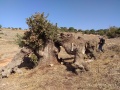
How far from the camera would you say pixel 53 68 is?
13305mm

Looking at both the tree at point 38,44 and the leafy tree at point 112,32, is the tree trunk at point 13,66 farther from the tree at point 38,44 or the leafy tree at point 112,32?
the leafy tree at point 112,32

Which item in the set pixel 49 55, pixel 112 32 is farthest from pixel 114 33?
pixel 49 55

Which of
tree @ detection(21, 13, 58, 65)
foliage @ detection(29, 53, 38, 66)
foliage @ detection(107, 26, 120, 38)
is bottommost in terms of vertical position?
foliage @ detection(29, 53, 38, 66)

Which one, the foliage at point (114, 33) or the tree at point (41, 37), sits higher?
the foliage at point (114, 33)

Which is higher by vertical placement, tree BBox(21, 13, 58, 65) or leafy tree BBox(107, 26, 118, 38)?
leafy tree BBox(107, 26, 118, 38)

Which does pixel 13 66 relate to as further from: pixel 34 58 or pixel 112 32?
pixel 112 32

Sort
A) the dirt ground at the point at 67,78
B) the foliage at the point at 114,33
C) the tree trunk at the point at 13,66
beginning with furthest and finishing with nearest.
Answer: the foliage at the point at 114,33
the tree trunk at the point at 13,66
the dirt ground at the point at 67,78

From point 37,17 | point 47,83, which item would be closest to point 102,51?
point 37,17

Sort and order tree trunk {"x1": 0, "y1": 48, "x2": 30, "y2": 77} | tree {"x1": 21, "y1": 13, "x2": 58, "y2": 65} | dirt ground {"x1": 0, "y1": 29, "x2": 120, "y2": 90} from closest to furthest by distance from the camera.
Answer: dirt ground {"x1": 0, "y1": 29, "x2": 120, "y2": 90} < tree trunk {"x1": 0, "y1": 48, "x2": 30, "y2": 77} < tree {"x1": 21, "y1": 13, "x2": 58, "y2": 65}

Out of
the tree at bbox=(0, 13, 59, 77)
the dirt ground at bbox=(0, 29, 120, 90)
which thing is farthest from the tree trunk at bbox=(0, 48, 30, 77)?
the dirt ground at bbox=(0, 29, 120, 90)

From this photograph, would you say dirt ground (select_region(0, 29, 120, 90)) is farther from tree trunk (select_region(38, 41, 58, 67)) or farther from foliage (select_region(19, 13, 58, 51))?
foliage (select_region(19, 13, 58, 51))

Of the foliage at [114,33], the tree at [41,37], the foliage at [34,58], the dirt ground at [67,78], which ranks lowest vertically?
the dirt ground at [67,78]

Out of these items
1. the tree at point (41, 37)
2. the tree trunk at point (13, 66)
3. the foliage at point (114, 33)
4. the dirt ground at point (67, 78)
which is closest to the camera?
the dirt ground at point (67, 78)

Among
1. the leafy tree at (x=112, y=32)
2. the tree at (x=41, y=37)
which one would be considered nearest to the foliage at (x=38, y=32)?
the tree at (x=41, y=37)
